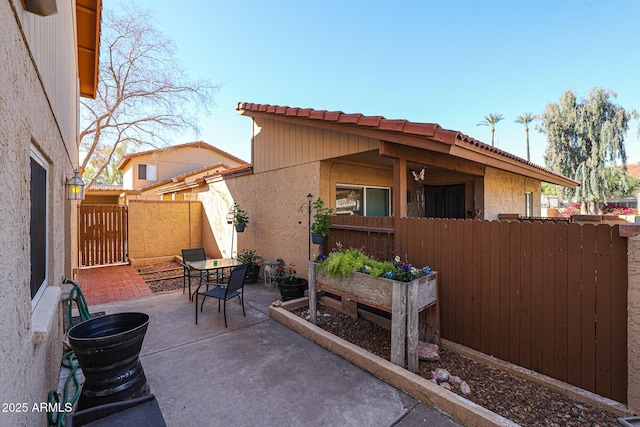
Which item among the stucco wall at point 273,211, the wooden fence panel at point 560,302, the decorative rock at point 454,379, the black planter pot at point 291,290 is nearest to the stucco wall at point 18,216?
the decorative rock at point 454,379

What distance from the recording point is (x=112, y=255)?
923cm

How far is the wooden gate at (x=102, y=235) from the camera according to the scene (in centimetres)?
877

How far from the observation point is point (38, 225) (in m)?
2.36

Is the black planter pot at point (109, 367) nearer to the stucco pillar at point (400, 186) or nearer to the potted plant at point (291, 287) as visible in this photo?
the potted plant at point (291, 287)

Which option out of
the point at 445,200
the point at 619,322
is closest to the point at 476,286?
the point at 619,322

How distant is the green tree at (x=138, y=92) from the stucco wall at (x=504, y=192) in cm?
1232

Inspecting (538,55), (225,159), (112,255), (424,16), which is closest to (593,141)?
(538,55)

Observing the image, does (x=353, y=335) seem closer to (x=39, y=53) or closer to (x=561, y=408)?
(x=561, y=408)

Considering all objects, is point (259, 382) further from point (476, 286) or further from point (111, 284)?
point (111, 284)

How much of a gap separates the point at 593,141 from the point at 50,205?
2945 cm

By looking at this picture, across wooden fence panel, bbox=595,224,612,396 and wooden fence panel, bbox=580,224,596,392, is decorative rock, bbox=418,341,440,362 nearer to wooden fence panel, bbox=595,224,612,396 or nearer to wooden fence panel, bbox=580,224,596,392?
wooden fence panel, bbox=580,224,596,392

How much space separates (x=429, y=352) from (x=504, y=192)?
22.3 feet

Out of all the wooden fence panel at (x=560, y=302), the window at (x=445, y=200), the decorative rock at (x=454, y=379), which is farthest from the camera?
the window at (x=445, y=200)

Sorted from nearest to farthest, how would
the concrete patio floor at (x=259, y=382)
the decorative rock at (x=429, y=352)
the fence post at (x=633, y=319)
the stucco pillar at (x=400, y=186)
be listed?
1. the fence post at (x=633, y=319)
2. the concrete patio floor at (x=259, y=382)
3. the decorative rock at (x=429, y=352)
4. the stucco pillar at (x=400, y=186)
